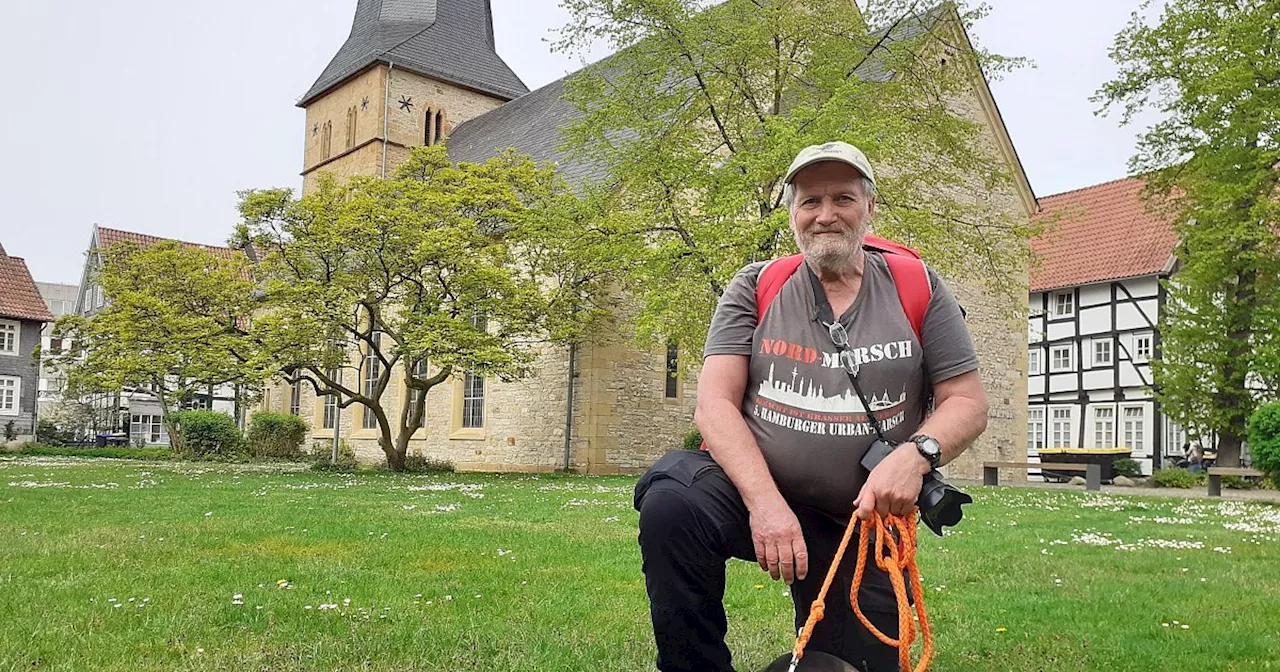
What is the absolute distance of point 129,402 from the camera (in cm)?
5306

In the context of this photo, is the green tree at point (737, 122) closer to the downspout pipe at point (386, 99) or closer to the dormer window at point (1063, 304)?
the dormer window at point (1063, 304)

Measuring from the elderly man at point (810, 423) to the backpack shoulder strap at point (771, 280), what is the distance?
0.03 meters

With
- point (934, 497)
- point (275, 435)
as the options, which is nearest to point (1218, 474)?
point (934, 497)

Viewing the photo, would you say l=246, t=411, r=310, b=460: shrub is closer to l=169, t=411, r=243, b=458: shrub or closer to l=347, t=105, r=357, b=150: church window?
l=169, t=411, r=243, b=458: shrub

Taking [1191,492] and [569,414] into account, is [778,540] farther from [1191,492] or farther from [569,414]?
[569,414]

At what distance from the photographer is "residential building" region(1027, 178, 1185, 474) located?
3150 cm

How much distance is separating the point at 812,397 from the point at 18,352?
50.8 meters

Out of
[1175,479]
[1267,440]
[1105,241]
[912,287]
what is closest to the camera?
[912,287]

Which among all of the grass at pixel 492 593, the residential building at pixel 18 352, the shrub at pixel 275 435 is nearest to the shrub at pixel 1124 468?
the grass at pixel 492 593

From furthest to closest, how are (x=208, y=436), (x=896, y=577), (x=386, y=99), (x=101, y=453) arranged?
(x=386, y=99) → (x=101, y=453) → (x=208, y=436) → (x=896, y=577)

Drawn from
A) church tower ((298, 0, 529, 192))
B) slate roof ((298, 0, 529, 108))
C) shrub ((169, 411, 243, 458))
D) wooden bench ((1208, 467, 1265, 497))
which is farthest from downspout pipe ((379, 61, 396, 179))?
wooden bench ((1208, 467, 1265, 497))

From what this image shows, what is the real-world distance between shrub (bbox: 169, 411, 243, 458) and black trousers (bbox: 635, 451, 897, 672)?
3243 cm

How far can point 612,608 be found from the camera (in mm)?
5285

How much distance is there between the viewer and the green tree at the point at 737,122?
1838cm
